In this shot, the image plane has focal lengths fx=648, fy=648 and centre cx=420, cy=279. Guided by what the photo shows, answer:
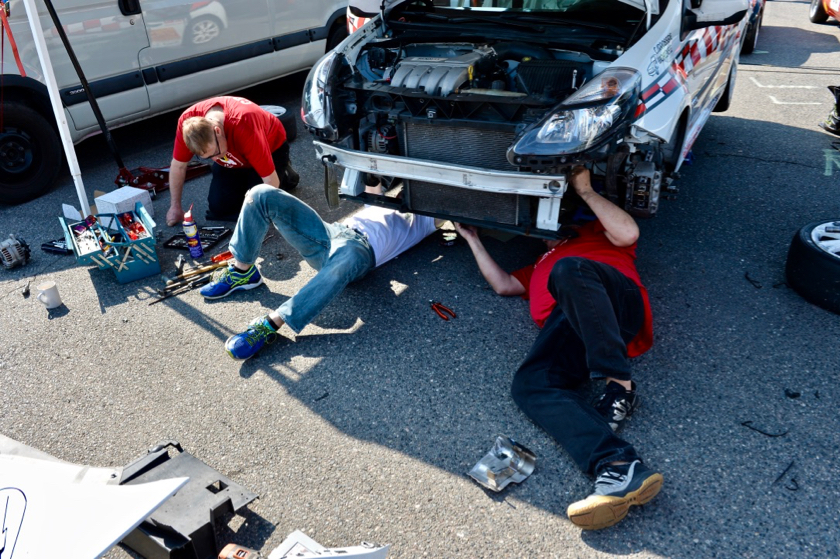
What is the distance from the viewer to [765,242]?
397cm

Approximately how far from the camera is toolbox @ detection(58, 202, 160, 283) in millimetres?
3902

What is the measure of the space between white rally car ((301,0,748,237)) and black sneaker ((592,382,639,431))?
0.87m

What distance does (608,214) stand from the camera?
2.99 metres

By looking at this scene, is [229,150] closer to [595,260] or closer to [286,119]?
[286,119]

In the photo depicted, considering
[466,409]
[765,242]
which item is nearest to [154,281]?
[466,409]

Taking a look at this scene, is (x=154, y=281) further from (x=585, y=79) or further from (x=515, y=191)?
(x=585, y=79)

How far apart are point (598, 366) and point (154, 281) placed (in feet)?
9.05

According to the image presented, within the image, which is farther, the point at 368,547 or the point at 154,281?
the point at 154,281

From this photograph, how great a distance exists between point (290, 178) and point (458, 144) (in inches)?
81.7

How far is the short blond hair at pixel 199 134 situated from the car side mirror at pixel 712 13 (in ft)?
8.88

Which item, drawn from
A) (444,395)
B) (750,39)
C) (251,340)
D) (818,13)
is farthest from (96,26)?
(818,13)

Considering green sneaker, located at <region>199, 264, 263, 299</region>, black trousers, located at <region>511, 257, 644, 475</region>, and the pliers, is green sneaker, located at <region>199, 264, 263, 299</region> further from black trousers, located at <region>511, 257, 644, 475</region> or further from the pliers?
black trousers, located at <region>511, 257, 644, 475</region>

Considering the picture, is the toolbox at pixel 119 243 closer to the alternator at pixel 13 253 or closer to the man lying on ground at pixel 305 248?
the alternator at pixel 13 253

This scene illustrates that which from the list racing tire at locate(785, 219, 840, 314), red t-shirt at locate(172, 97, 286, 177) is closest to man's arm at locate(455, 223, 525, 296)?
racing tire at locate(785, 219, 840, 314)
